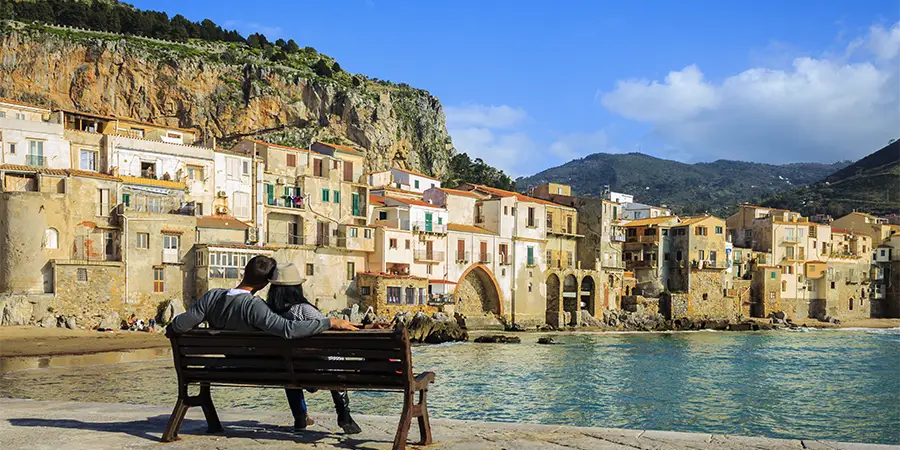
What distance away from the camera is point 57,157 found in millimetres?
42875

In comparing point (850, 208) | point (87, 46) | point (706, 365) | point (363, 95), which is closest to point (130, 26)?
point (87, 46)

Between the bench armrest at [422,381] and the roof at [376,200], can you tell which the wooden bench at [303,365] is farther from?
the roof at [376,200]

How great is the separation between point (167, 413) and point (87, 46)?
88173 mm

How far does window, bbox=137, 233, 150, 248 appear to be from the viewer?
1646 inches

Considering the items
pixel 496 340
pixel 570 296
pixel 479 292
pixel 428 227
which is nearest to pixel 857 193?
pixel 570 296

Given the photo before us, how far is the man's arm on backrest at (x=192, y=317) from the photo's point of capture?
302 inches

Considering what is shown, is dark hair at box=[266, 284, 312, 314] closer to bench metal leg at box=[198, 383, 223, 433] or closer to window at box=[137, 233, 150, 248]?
bench metal leg at box=[198, 383, 223, 433]

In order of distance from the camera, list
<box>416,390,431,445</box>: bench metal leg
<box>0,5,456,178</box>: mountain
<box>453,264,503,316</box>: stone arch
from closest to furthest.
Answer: <box>416,390,431,445</box>: bench metal leg
<box>453,264,503,316</box>: stone arch
<box>0,5,456,178</box>: mountain

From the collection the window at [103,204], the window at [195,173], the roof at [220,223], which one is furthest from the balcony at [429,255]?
the window at [103,204]

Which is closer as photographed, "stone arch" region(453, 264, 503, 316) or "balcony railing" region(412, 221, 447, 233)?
"balcony railing" region(412, 221, 447, 233)

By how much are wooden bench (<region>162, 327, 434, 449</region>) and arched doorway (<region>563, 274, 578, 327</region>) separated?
5986cm

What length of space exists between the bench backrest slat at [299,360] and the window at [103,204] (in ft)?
120

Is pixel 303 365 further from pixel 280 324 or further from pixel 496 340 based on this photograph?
pixel 496 340

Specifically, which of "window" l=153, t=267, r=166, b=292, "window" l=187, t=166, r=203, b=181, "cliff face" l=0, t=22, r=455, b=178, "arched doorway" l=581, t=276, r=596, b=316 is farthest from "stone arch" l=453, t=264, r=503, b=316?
"cliff face" l=0, t=22, r=455, b=178
